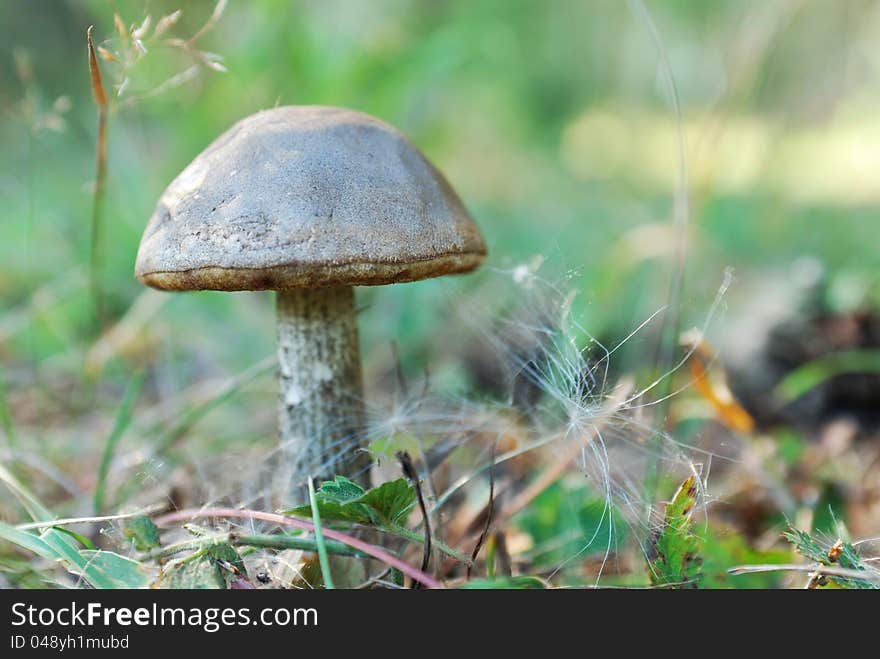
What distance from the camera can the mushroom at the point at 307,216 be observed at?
4.58 feet

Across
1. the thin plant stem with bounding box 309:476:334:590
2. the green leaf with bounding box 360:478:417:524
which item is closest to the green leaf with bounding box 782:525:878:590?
the green leaf with bounding box 360:478:417:524

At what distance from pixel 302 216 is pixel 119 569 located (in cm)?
74

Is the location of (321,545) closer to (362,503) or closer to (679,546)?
(362,503)

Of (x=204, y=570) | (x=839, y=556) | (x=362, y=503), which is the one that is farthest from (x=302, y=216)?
(x=839, y=556)

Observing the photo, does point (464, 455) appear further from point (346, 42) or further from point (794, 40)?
point (794, 40)

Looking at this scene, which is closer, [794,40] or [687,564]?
[687,564]

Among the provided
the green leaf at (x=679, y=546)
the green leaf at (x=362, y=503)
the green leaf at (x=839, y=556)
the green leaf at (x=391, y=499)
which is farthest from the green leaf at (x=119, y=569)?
the green leaf at (x=839, y=556)

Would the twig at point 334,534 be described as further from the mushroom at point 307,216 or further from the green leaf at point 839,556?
the green leaf at point 839,556

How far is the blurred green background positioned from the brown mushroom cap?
30 cm

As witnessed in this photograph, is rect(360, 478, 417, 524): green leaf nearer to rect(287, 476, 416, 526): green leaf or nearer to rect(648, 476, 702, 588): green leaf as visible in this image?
rect(287, 476, 416, 526): green leaf

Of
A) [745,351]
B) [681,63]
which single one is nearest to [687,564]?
[745,351]

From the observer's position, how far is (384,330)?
396cm

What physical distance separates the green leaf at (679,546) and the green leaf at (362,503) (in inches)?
20.0
